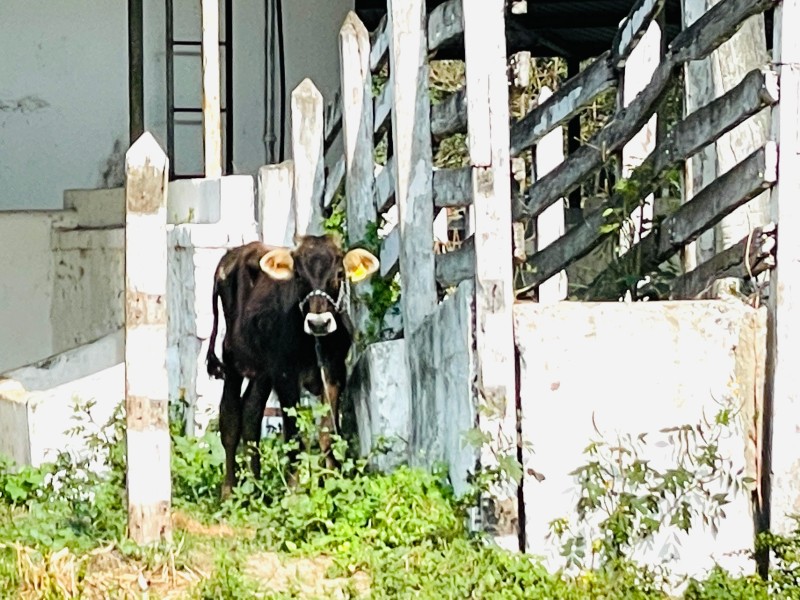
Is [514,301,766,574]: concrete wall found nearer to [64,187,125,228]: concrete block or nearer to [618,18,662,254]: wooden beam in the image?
[618,18,662,254]: wooden beam

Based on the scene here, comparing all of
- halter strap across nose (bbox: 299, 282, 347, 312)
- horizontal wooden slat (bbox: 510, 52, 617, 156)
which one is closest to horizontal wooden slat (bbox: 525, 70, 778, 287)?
horizontal wooden slat (bbox: 510, 52, 617, 156)

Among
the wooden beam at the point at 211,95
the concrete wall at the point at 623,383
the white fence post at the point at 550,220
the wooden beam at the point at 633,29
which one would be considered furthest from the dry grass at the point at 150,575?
the white fence post at the point at 550,220

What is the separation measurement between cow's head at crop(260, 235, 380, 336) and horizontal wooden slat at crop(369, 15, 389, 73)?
1.10 metres

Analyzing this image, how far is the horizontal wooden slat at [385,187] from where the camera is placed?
27.8 feet

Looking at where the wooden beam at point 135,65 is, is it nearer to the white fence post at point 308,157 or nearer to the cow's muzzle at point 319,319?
the white fence post at point 308,157

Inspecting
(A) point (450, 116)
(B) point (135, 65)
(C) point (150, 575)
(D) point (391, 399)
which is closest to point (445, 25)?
(A) point (450, 116)

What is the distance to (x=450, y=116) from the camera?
7773mm

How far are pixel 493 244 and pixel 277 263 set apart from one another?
5.87ft

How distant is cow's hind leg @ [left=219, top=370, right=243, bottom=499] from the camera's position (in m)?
8.66

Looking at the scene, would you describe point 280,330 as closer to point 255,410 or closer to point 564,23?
point 255,410

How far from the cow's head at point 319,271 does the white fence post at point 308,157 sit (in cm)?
124

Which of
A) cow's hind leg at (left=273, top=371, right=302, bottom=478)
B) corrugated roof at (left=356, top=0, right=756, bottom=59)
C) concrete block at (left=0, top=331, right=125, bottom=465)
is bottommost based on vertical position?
concrete block at (left=0, top=331, right=125, bottom=465)

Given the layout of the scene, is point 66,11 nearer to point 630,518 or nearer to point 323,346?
point 323,346

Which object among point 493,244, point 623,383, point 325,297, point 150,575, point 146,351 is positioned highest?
point 493,244
